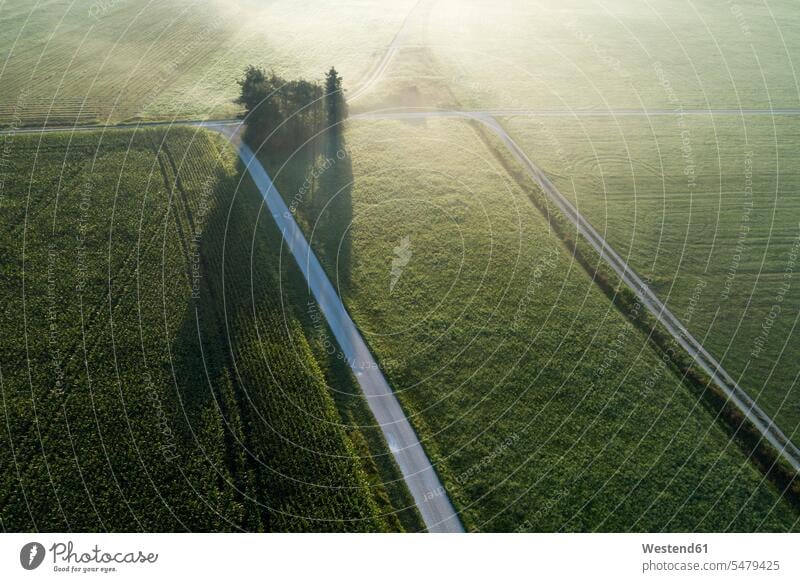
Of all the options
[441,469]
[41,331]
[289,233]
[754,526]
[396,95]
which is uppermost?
Answer: [396,95]

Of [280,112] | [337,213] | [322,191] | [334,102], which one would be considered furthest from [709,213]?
[280,112]

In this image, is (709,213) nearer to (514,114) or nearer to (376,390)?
(514,114)

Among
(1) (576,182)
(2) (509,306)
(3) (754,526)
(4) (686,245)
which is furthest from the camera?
(1) (576,182)

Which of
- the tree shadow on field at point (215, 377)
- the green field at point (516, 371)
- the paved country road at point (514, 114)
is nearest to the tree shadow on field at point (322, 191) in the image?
the green field at point (516, 371)

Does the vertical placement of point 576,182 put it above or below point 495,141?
below

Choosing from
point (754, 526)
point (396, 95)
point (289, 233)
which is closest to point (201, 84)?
point (396, 95)

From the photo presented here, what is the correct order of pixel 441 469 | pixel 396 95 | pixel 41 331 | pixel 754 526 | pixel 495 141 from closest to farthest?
pixel 754 526, pixel 441 469, pixel 41 331, pixel 495 141, pixel 396 95
